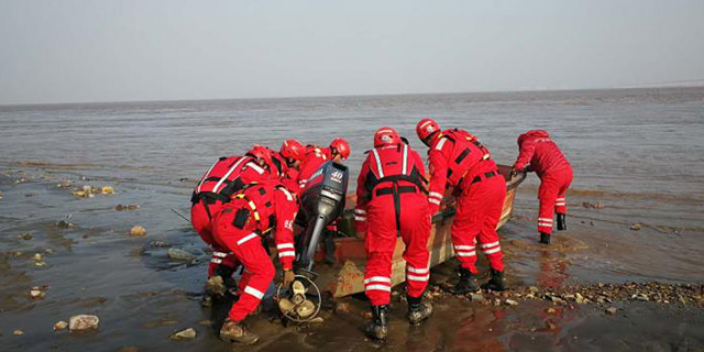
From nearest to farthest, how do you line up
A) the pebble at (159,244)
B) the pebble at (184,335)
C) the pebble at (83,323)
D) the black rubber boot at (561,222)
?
the pebble at (184,335) → the pebble at (83,323) → the pebble at (159,244) → the black rubber boot at (561,222)

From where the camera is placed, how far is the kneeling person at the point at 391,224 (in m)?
4.96

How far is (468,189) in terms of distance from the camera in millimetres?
6027

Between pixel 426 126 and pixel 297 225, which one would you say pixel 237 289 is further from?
pixel 426 126

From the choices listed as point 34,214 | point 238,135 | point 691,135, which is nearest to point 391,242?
point 34,214

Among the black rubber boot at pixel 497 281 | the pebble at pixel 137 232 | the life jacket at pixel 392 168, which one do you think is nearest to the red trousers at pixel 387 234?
the life jacket at pixel 392 168

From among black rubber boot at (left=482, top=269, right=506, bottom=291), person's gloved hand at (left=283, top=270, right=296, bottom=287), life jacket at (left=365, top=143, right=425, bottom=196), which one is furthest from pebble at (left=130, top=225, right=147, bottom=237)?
black rubber boot at (left=482, top=269, right=506, bottom=291)

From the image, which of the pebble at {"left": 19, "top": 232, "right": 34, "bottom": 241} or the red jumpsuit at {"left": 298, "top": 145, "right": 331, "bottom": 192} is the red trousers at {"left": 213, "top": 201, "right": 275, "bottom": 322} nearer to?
the red jumpsuit at {"left": 298, "top": 145, "right": 331, "bottom": 192}

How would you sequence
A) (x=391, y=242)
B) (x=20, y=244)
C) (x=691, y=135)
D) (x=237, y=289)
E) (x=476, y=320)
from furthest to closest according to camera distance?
(x=691, y=135) → (x=20, y=244) → (x=237, y=289) → (x=476, y=320) → (x=391, y=242)

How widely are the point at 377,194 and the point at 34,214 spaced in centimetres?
838

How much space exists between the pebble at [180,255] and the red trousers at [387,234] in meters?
3.44

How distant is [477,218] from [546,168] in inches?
106

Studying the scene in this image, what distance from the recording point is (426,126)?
623 centimetres

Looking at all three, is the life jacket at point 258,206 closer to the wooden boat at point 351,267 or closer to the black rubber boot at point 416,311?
the wooden boat at point 351,267

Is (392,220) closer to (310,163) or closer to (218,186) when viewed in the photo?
(218,186)
